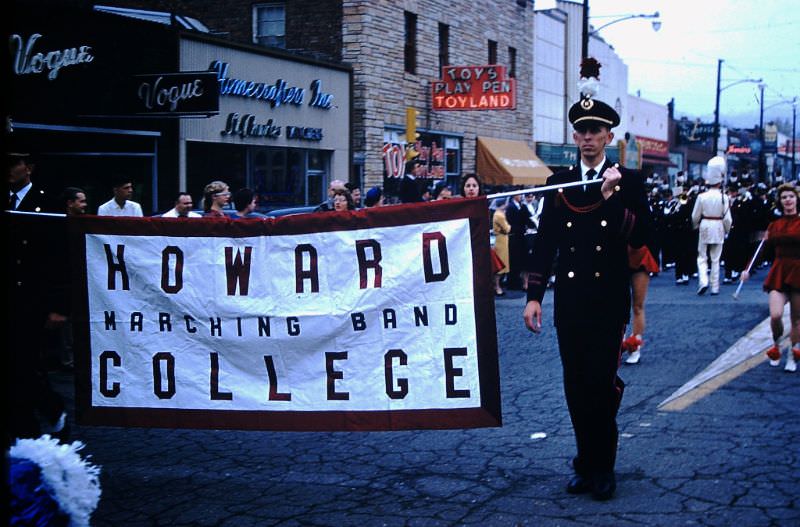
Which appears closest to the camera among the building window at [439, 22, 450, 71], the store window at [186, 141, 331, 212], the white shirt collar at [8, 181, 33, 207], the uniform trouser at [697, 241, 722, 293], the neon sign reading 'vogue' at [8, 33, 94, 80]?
the white shirt collar at [8, 181, 33, 207]

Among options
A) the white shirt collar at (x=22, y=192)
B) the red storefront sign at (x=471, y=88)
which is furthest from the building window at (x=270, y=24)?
the white shirt collar at (x=22, y=192)

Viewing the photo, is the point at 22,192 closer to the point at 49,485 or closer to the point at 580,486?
the point at 49,485

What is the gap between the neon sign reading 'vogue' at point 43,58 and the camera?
15.0 meters

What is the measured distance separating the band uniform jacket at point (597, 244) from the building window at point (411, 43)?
2285cm

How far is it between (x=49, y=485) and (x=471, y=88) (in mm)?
25319

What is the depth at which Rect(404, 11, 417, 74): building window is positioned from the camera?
1090 inches

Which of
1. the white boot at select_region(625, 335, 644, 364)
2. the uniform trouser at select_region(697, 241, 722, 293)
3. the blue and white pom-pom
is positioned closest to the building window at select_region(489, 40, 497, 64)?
the uniform trouser at select_region(697, 241, 722, 293)

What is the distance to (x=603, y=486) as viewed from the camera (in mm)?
5164

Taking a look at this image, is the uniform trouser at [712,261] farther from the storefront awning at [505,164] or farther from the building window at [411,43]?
the storefront awning at [505,164]

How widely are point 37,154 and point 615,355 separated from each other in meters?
12.9

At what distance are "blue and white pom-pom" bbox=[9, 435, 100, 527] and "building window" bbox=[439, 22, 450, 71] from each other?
2696 cm

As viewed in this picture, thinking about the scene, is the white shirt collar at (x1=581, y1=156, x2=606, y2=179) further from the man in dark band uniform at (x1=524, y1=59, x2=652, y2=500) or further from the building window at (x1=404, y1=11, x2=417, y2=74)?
the building window at (x1=404, y1=11, x2=417, y2=74)

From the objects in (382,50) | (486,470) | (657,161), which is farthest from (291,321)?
(657,161)

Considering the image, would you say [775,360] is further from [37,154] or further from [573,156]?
[573,156]
